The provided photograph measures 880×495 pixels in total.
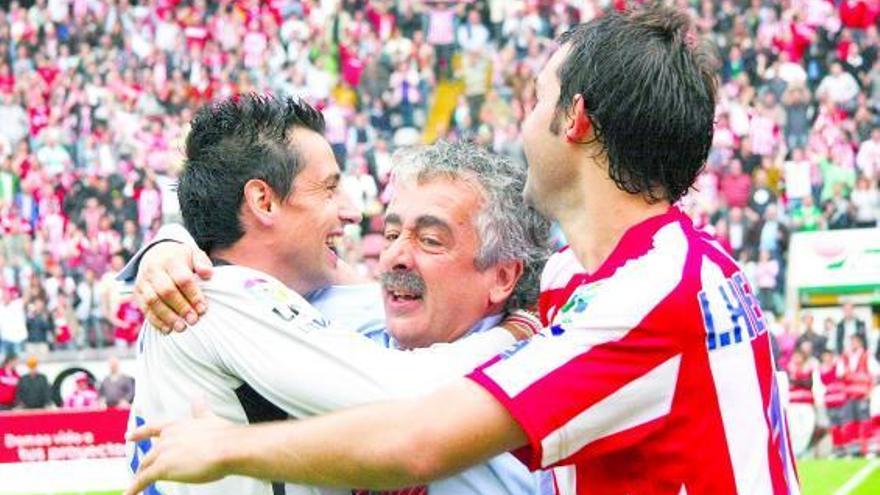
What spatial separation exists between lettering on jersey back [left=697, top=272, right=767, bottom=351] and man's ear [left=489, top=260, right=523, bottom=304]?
95 centimetres

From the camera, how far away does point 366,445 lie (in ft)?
8.93

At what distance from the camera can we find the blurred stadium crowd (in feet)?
69.9

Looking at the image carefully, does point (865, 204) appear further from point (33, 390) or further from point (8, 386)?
point (8, 386)

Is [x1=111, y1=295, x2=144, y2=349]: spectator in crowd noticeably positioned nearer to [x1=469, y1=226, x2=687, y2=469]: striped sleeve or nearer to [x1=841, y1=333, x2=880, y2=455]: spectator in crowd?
[x1=841, y1=333, x2=880, y2=455]: spectator in crowd

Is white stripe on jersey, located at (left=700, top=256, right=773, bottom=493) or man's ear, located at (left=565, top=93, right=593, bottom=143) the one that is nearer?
white stripe on jersey, located at (left=700, top=256, right=773, bottom=493)

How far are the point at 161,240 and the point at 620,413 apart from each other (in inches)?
50.0

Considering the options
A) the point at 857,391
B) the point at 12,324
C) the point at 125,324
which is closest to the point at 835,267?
the point at 857,391

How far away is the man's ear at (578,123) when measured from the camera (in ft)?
9.54

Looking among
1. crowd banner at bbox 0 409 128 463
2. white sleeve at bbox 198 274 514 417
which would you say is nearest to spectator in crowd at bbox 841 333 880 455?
crowd banner at bbox 0 409 128 463

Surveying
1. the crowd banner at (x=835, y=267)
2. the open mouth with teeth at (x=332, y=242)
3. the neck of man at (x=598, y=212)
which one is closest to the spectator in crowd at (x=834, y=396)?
the crowd banner at (x=835, y=267)

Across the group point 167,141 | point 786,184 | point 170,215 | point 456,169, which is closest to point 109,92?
point 167,141

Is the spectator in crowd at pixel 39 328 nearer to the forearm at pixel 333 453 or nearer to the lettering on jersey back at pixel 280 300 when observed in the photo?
the lettering on jersey back at pixel 280 300

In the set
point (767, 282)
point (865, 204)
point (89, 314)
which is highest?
point (865, 204)

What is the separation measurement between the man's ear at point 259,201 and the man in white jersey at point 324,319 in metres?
0.02
